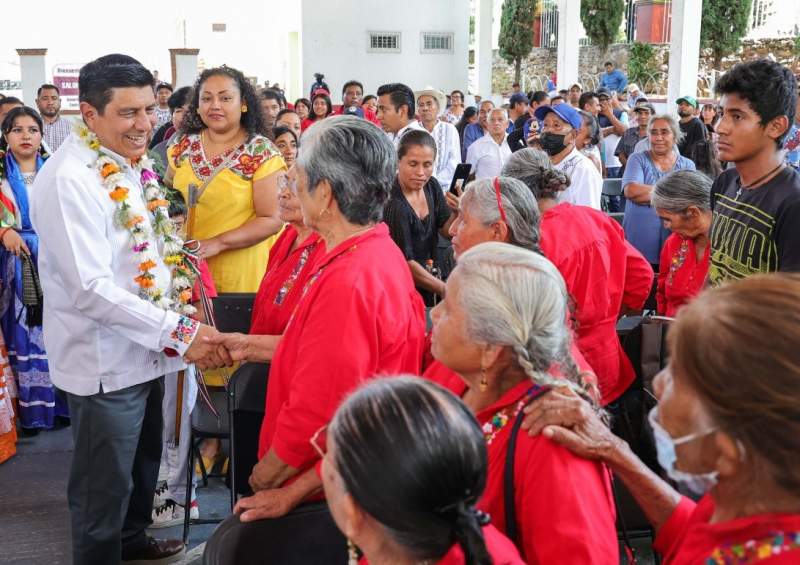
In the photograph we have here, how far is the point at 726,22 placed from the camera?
23125mm

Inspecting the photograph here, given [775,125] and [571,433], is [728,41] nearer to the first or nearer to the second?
[775,125]

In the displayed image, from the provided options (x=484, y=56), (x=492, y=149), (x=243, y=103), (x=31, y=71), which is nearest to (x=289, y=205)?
(x=243, y=103)

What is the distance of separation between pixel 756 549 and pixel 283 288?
182cm

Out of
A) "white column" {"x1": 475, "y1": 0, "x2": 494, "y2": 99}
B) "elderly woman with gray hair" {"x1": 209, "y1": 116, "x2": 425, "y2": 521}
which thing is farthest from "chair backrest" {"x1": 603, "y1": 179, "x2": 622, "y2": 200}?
"white column" {"x1": 475, "y1": 0, "x2": 494, "y2": 99}

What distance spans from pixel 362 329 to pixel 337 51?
75.7 ft

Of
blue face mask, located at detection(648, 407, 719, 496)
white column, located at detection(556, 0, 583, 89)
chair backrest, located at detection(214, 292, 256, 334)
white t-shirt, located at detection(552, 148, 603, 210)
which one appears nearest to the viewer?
blue face mask, located at detection(648, 407, 719, 496)

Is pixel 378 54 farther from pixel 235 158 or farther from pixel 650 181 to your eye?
pixel 235 158

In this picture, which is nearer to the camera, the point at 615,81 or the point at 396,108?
the point at 396,108

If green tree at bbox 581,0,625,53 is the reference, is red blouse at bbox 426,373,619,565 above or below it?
below

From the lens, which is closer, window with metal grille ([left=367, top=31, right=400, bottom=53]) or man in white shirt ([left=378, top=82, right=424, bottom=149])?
man in white shirt ([left=378, top=82, right=424, bottom=149])

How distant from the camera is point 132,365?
2797 mm

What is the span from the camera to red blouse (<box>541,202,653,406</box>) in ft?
10.5

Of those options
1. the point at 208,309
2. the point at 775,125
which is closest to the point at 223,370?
the point at 208,309

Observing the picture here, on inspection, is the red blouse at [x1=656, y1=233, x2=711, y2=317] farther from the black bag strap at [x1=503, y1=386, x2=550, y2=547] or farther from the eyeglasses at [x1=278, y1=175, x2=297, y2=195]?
the black bag strap at [x1=503, y1=386, x2=550, y2=547]
